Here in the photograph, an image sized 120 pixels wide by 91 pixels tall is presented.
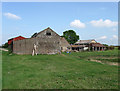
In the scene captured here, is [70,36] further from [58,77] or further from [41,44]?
[58,77]

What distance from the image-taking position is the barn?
27.7m

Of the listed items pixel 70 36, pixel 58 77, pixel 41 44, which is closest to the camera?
pixel 58 77

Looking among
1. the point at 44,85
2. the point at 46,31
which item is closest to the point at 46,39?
the point at 46,31

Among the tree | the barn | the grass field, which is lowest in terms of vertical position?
the grass field

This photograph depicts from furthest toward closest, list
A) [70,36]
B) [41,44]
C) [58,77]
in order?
[70,36]
[41,44]
[58,77]

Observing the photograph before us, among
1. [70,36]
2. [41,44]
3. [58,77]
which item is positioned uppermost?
[70,36]

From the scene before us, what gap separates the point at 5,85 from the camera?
6895 mm

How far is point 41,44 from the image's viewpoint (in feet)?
95.4

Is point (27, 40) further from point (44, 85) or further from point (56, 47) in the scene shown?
point (44, 85)

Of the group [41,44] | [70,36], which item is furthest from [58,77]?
[70,36]

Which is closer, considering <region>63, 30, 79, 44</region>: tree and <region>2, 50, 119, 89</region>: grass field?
<region>2, 50, 119, 89</region>: grass field

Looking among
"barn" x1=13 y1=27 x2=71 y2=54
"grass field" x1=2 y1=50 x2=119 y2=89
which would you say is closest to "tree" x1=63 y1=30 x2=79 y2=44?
"barn" x1=13 y1=27 x2=71 y2=54

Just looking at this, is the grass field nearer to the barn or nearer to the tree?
the barn

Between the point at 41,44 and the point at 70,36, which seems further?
the point at 70,36
